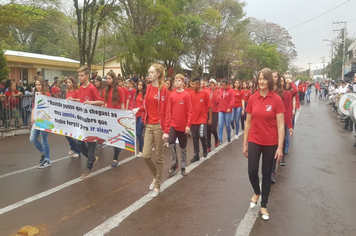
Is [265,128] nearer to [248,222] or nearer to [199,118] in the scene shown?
[248,222]

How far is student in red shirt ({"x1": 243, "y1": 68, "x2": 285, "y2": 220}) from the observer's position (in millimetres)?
3947

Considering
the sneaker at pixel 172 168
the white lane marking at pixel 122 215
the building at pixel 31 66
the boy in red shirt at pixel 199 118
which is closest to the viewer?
the white lane marking at pixel 122 215

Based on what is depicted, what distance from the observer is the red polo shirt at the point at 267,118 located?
3.95 metres

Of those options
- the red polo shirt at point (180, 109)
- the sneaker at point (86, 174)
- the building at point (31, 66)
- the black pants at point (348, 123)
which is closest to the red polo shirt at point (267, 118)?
the red polo shirt at point (180, 109)

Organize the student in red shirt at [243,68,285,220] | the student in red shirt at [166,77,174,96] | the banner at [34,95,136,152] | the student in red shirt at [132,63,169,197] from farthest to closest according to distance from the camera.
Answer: the student in red shirt at [166,77,174,96] → the banner at [34,95,136,152] → the student in red shirt at [132,63,169,197] → the student in red shirt at [243,68,285,220]

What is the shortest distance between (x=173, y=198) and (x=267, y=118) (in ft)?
6.29

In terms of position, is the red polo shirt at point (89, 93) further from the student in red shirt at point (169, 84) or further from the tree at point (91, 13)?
the tree at point (91, 13)

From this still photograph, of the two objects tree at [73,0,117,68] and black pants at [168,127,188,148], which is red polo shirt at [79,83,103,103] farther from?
tree at [73,0,117,68]

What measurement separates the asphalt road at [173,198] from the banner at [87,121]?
2.35 ft

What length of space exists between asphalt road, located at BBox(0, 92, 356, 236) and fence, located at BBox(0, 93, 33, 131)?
2.64 m

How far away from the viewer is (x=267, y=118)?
13.0ft

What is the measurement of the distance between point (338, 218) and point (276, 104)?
1.78 m

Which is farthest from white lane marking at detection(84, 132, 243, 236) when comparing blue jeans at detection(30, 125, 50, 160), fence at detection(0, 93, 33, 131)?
fence at detection(0, 93, 33, 131)

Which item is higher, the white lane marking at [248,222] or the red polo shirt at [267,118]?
the red polo shirt at [267,118]
